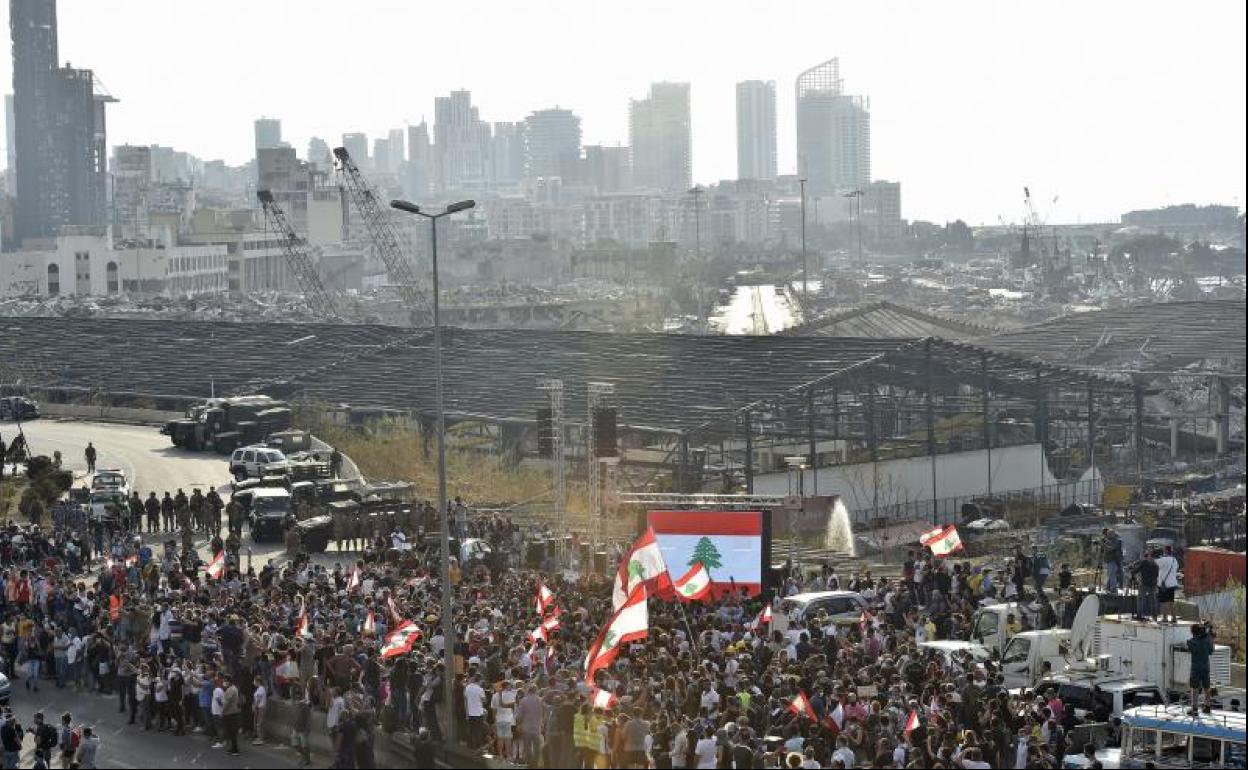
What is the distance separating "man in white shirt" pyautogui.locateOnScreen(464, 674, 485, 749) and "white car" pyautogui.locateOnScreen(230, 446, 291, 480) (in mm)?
25126

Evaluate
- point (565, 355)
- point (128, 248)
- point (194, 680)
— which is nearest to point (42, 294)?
point (128, 248)

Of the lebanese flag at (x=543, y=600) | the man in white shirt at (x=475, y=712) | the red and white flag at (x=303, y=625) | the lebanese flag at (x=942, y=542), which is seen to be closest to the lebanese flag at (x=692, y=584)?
the lebanese flag at (x=543, y=600)

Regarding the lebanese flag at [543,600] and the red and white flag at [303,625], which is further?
the lebanese flag at [543,600]

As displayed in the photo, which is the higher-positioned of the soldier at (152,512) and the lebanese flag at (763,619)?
the lebanese flag at (763,619)

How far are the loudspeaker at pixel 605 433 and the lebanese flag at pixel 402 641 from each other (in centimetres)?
965

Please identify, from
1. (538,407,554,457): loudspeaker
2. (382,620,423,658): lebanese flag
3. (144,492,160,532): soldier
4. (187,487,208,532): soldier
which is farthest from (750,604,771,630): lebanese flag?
(144,492,160,532): soldier

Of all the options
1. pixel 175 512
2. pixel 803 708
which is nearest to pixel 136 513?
pixel 175 512

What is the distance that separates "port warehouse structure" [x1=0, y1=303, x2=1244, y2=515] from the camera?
47812 mm

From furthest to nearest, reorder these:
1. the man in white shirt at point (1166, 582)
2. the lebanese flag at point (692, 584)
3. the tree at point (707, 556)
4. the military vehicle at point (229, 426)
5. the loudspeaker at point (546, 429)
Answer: the military vehicle at point (229, 426)
the loudspeaker at point (546, 429)
the tree at point (707, 556)
the lebanese flag at point (692, 584)
the man in white shirt at point (1166, 582)

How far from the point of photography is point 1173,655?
22.2m

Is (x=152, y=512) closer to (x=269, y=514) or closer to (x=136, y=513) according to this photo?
(x=136, y=513)

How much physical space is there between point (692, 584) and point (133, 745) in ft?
24.4

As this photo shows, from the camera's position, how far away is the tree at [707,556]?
28453mm

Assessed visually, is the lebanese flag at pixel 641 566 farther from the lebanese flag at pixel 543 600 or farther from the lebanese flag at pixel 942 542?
the lebanese flag at pixel 942 542
